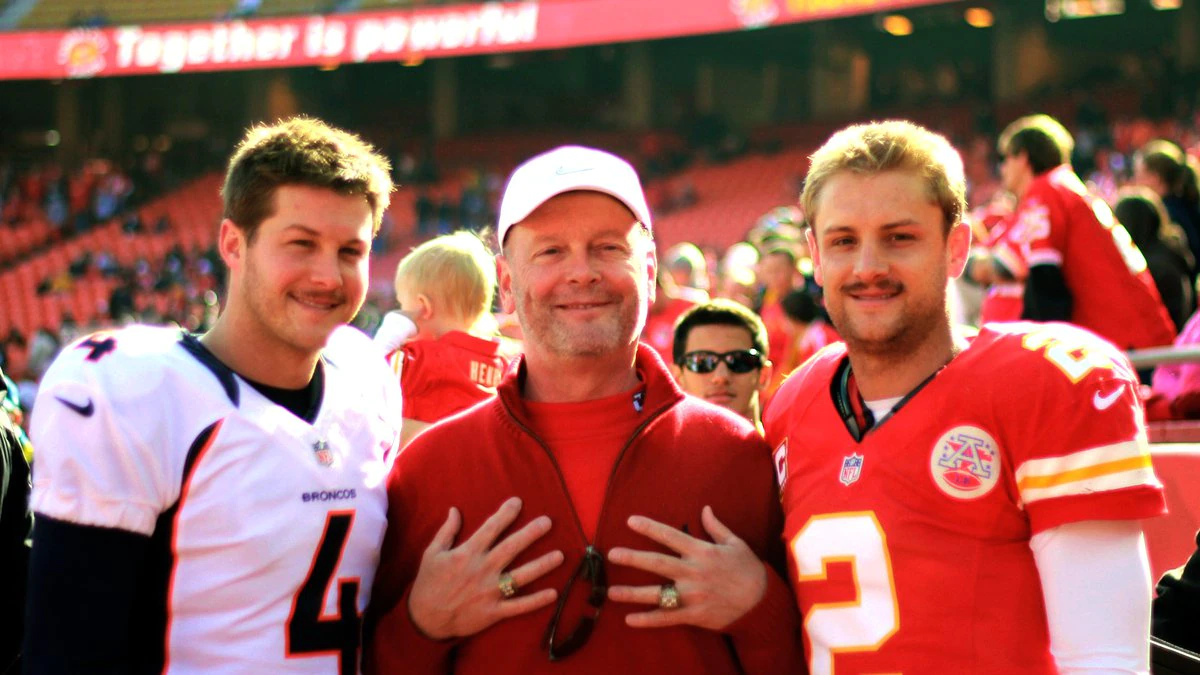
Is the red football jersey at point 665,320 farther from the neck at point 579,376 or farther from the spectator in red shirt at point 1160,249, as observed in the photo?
the neck at point 579,376

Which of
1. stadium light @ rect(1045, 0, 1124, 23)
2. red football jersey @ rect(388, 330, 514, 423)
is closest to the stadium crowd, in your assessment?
red football jersey @ rect(388, 330, 514, 423)

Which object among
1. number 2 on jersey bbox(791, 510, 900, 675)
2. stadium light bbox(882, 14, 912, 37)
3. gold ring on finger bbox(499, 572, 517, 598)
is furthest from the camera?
stadium light bbox(882, 14, 912, 37)

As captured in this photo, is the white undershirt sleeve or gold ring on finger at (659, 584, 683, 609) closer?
the white undershirt sleeve

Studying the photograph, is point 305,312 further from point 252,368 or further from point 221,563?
point 221,563

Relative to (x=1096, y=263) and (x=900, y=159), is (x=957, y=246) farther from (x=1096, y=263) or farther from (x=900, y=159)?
(x=1096, y=263)

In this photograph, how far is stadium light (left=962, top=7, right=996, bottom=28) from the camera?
25128mm

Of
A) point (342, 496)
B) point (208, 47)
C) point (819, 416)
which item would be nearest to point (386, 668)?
point (342, 496)

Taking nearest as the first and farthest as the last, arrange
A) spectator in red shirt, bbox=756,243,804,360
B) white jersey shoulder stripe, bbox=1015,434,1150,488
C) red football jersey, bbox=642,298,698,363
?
white jersey shoulder stripe, bbox=1015,434,1150,488, spectator in red shirt, bbox=756,243,804,360, red football jersey, bbox=642,298,698,363

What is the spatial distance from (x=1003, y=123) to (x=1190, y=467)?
2110 centimetres

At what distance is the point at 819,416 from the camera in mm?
2414

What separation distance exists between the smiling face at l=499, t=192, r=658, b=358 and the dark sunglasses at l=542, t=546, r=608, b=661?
14.9 inches

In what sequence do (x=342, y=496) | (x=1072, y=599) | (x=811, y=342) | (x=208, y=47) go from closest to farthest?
(x=1072, y=599) → (x=342, y=496) → (x=811, y=342) → (x=208, y=47)

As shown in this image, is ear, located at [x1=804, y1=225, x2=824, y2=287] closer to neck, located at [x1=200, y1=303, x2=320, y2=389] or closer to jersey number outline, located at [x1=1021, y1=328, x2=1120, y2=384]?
jersey number outline, located at [x1=1021, y1=328, x2=1120, y2=384]

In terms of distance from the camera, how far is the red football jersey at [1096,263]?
5125 mm
